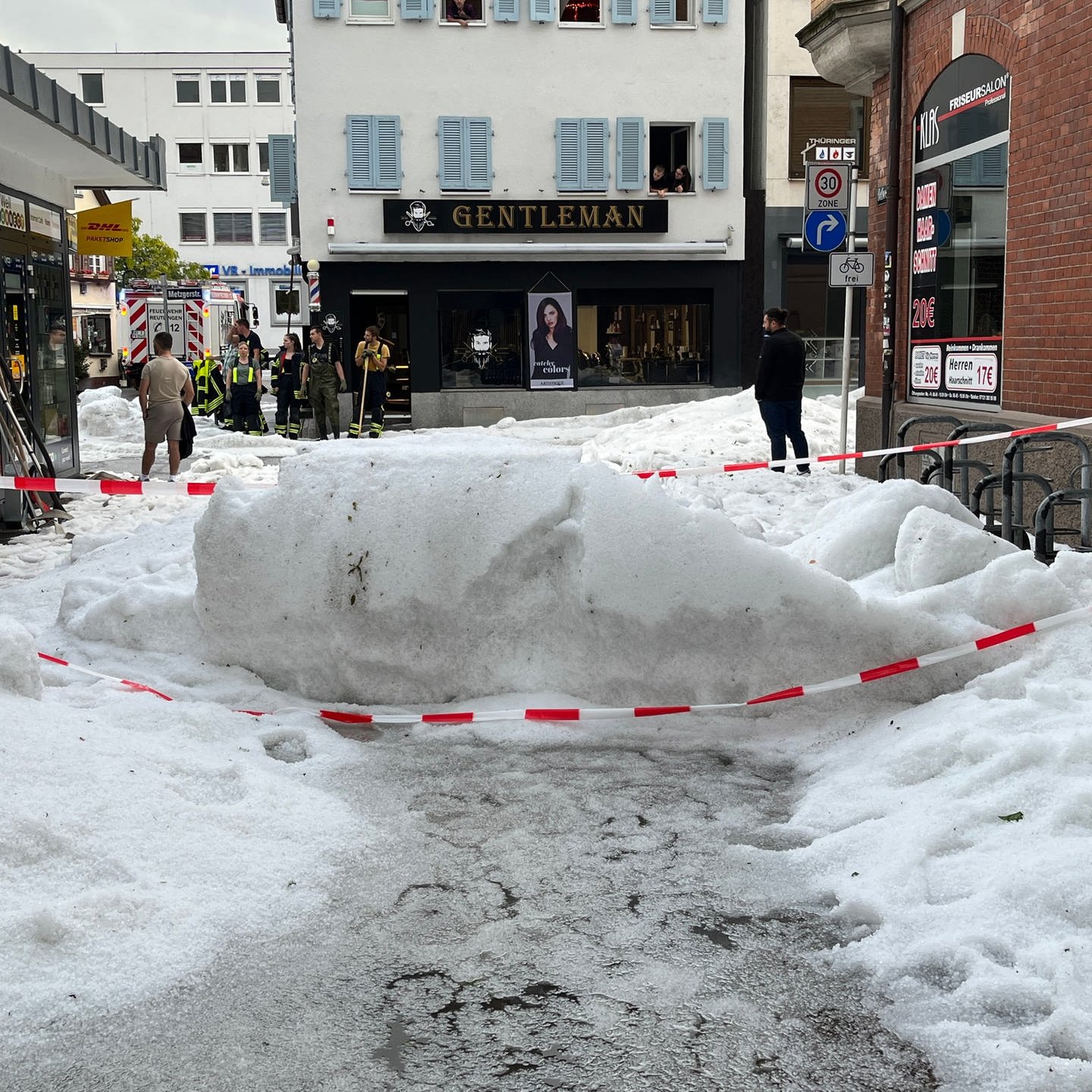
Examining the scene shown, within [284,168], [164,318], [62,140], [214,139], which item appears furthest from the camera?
[214,139]

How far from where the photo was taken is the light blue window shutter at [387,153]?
90.2 ft

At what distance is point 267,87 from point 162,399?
59.1 m

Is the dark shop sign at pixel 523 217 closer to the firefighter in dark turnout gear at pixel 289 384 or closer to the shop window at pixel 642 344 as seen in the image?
the shop window at pixel 642 344

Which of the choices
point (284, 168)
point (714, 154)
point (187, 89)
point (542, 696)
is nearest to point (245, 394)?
point (284, 168)

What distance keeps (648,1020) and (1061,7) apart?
9.72 meters

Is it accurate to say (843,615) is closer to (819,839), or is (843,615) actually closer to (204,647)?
(819,839)

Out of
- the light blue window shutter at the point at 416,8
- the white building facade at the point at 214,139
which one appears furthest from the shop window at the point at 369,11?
the white building facade at the point at 214,139

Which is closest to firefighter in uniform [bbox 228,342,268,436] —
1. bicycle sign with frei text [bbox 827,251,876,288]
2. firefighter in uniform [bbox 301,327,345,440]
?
firefighter in uniform [bbox 301,327,345,440]

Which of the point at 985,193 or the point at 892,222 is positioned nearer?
the point at 985,193

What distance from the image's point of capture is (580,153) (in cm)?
2822

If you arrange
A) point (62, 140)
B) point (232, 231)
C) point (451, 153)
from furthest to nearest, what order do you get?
1. point (232, 231)
2. point (451, 153)
3. point (62, 140)

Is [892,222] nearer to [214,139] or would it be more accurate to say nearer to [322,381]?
[322,381]

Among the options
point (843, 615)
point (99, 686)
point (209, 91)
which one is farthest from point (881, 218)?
point (209, 91)

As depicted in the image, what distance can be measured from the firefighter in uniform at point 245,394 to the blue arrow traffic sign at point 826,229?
446 inches
